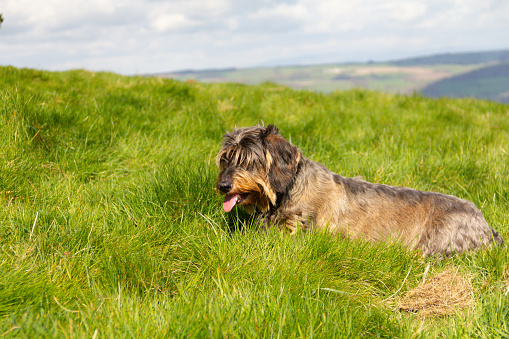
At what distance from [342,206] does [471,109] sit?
29.1 feet

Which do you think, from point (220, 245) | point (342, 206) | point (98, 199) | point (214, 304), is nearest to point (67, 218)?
point (98, 199)

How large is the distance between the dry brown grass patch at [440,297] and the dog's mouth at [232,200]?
195 cm

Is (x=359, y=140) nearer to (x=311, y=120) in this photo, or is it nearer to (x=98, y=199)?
(x=311, y=120)

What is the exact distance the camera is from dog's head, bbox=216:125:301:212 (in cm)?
430

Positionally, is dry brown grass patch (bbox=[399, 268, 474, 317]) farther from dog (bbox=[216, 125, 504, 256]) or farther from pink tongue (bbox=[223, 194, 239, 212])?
pink tongue (bbox=[223, 194, 239, 212])

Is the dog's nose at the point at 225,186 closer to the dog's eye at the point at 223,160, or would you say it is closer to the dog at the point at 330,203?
the dog at the point at 330,203

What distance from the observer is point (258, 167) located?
14.3 ft

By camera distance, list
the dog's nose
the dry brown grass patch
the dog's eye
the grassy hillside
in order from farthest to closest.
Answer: the dog's eye, the dog's nose, the dry brown grass patch, the grassy hillside

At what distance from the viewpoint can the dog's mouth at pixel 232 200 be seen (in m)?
4.32

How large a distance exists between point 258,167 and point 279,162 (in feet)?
0.82

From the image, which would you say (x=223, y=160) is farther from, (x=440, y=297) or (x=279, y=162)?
(x=440, y=297)

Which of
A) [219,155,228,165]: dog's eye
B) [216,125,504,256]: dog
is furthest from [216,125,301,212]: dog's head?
[219,155,228,165]: dog's eye

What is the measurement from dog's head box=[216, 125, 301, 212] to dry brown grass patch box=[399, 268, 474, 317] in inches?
67.2

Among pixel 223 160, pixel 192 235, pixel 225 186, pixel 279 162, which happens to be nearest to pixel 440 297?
pixel 279 162
